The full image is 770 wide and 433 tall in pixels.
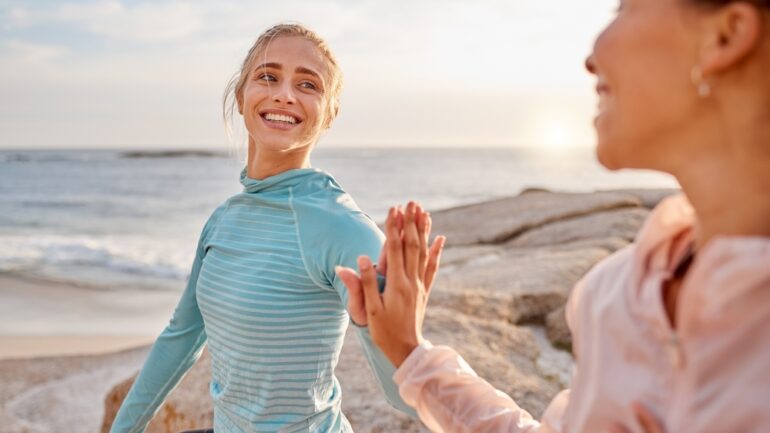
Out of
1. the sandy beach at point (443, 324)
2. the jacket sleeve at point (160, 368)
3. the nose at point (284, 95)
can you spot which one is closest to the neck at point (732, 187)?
the nose at point (284, 95)

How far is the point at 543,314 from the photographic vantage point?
557 cm

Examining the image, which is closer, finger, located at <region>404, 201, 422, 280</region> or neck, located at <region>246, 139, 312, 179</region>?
finger, located at <region>404, 201, 422, 280</region>

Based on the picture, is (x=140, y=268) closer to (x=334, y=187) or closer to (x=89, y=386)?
(x=89, y=386)

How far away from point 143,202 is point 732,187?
36.9 metres

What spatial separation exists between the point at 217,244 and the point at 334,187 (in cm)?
36

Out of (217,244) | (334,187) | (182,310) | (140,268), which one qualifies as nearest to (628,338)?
(334,187)

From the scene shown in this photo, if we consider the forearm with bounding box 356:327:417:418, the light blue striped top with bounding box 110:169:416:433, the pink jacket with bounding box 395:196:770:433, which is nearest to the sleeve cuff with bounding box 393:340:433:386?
the pink jacket with bounding box 395:196:770:433

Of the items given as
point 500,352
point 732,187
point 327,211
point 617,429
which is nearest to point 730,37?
point 732,187

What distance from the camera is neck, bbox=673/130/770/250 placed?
0.86 metres

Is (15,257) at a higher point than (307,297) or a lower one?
lower

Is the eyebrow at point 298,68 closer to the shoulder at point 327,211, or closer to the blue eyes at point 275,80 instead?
the blue eyes at point 275,80

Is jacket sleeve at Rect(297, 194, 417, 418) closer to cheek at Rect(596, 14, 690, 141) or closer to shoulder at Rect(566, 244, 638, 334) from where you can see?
shoulder at Rect(566, 244, 638, 334)

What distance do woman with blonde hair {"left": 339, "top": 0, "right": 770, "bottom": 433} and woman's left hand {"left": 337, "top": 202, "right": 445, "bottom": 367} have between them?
26 cm

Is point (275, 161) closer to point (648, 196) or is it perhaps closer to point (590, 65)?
point (590, 65)
